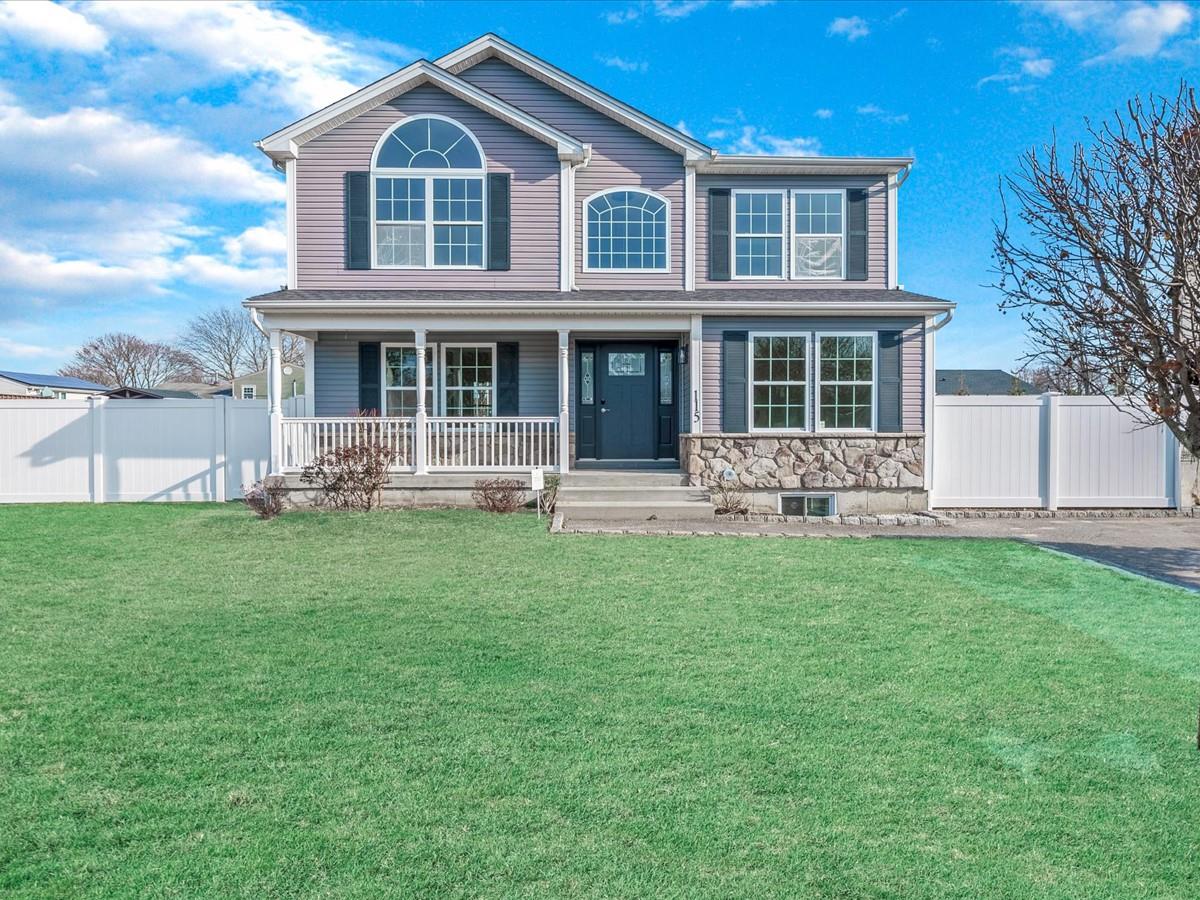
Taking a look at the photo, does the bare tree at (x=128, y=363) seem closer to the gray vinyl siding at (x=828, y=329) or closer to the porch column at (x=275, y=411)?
the porch column at (x=275, y=411)

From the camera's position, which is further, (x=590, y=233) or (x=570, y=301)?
(x=590, y=233)

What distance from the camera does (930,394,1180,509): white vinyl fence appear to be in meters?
12.4

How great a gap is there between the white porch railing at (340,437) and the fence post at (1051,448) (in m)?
10.6

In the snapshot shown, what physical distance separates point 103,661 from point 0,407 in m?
11.3

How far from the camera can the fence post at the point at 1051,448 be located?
12.3 metres

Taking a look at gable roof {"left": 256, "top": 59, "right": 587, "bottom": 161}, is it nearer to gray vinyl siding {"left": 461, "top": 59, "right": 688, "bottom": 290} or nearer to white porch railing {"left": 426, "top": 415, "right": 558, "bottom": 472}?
gray vinyl siding {"left": 461, "top": 59, "right": 688, "bottom": 290}

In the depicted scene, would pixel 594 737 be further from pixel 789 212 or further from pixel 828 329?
pixel 789 212

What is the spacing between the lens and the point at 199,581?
6.82m

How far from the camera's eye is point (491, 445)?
12.5m

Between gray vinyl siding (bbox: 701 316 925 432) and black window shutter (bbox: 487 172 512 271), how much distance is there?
3.82 metres

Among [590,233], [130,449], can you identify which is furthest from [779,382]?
[130,449]

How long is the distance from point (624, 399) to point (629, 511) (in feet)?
9.09

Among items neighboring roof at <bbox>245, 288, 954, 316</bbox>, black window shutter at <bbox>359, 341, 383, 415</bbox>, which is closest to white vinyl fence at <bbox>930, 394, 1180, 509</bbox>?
neighboring roof at <bbox>245, 288, 954, 316</bbox>

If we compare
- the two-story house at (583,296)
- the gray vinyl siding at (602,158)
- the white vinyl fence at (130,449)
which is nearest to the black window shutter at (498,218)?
the two-story house at (583,296)
